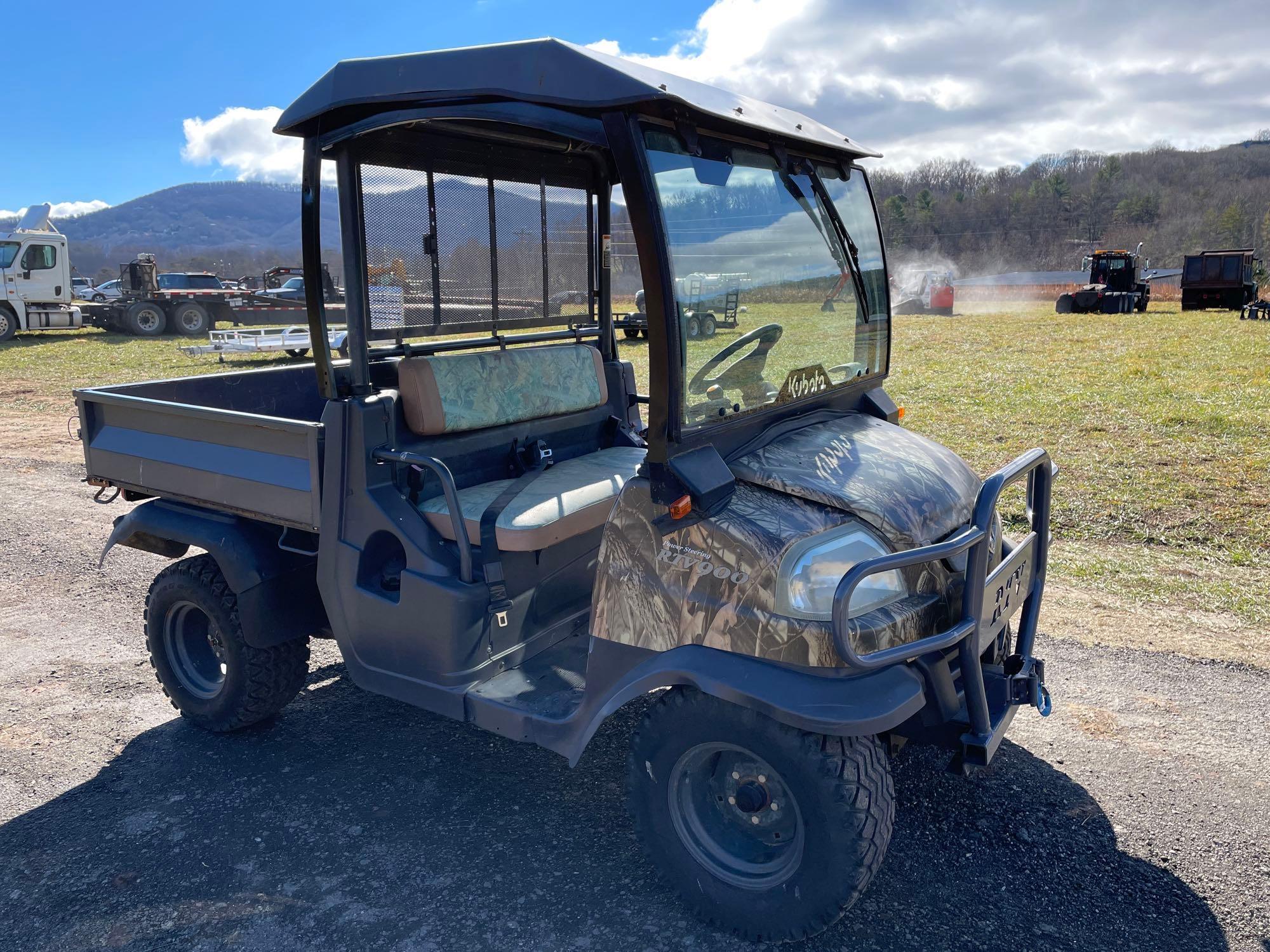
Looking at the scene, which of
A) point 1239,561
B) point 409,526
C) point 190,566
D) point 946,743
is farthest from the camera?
point 1239,561

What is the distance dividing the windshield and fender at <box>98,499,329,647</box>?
192 cm

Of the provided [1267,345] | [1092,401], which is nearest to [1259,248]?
[1267,345]

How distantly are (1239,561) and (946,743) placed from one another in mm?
4046

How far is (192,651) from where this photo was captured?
13.3 feet

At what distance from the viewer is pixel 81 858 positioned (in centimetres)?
309

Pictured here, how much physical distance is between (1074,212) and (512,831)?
95012 mm

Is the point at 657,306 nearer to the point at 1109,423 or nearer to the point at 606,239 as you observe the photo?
the point at 606,239

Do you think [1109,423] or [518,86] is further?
[1109,423]

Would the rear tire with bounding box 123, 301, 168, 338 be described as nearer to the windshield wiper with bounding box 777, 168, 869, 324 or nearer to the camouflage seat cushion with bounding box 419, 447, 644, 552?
the camouflage seat cushion with bounding box 419, 447, 644, 552

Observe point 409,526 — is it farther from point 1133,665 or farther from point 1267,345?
point 1267,345

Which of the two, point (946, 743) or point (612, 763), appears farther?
point (612, 763)

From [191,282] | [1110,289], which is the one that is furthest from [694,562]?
[1110,289]

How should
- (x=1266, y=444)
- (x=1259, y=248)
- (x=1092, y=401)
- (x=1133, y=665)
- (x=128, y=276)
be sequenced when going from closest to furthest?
1. (x=1133, y=665)
2. (x=1266, y=444)
3. (x=1092, y=401)
4. (x=128, y=276)
5. (x=1259, y=248)

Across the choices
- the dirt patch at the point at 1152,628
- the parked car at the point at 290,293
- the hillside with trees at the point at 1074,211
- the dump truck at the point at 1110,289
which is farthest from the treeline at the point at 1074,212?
the dirt patch at the point at 1152,628
